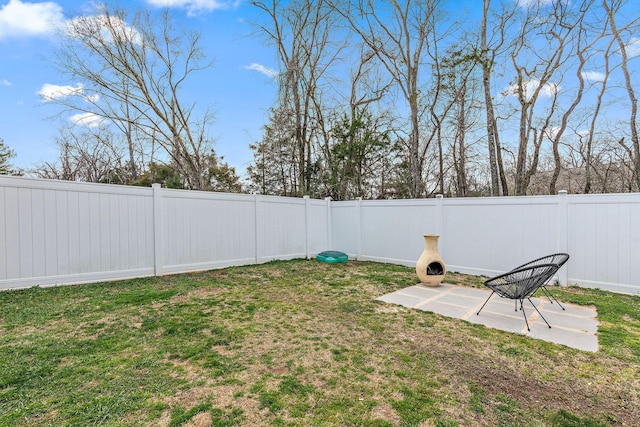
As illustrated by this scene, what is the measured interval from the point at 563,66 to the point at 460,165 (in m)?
3.53

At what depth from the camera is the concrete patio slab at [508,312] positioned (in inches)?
117

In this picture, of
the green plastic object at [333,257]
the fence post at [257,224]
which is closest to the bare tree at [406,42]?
the green plastic object at [333,257]

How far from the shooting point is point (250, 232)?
22.5ft

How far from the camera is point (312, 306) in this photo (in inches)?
152

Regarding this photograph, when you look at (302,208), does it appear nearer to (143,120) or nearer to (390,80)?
(390,80)

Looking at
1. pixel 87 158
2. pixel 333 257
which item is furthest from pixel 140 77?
pixel 333 257

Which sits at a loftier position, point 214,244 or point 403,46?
point 403,46

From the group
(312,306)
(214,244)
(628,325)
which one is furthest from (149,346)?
(628,325)

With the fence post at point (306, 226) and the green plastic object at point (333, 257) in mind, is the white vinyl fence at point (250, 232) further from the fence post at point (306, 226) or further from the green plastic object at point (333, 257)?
the green plastic object at point (333, 257)

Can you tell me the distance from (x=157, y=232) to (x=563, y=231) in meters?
A: 6.99

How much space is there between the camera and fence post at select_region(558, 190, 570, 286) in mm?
4891

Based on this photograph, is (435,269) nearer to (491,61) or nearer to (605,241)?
(605,241)

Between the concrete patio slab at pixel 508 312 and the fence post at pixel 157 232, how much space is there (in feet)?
13.2

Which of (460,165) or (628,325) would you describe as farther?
(460,165)
